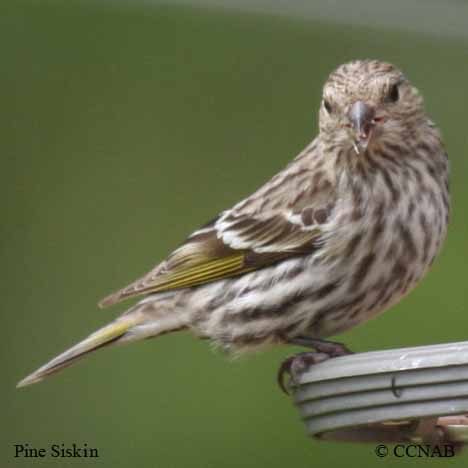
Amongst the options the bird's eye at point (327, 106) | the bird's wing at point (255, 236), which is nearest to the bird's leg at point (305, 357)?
the bird's wing at point (255, 236)

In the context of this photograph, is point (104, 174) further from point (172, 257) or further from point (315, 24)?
point (172, 257)

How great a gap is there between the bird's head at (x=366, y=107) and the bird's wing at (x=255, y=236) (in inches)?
6.2

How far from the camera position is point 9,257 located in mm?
6992

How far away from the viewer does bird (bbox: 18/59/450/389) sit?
4.48 meters

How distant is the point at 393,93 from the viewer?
14.8ft

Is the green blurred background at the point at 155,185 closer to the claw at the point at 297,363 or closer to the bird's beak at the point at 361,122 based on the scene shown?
the bird's beak at the point at 361,122

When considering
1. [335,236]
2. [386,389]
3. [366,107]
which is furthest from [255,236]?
[386,389]

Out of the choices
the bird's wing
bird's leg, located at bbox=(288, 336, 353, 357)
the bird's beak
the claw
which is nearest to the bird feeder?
the claw

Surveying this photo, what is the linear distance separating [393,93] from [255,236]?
53 centimetres

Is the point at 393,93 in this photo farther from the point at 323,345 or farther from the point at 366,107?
the point at 323,345

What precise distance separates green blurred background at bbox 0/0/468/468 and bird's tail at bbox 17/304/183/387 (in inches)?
34.7

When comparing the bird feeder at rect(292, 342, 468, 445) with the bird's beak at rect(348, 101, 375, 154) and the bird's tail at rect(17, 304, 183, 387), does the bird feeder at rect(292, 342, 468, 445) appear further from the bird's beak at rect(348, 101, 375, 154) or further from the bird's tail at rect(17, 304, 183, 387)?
the bird's tail at rect(17, 304, 183, 387)

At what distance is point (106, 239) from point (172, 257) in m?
1.71

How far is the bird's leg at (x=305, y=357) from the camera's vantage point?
13.1 ft
